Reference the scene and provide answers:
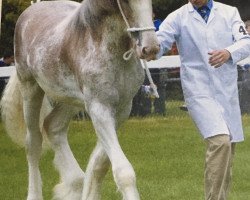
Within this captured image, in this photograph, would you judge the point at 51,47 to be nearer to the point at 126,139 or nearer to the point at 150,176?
the point at 150,176

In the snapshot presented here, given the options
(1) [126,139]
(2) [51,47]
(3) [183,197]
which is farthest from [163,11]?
(2) [51,47]

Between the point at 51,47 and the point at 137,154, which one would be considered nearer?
the point at 51,47

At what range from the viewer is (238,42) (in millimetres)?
7668

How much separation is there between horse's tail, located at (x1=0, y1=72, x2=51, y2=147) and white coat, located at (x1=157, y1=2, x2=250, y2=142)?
6.57ft

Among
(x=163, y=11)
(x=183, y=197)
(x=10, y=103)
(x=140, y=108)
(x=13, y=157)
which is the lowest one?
(x=163, y=11)

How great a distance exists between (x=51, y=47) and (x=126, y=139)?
7.80 m

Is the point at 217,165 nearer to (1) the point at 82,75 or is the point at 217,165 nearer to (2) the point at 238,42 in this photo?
(2) the point at 238,42

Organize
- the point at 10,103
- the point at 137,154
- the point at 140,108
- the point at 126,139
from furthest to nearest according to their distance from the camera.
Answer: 1. the point at 140,108
2. the point at 126,139
3. the point at 137,154
4. the point at 10,103

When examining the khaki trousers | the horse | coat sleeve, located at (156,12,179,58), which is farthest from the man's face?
the khaki trousers

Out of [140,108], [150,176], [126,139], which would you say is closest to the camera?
[150,176]

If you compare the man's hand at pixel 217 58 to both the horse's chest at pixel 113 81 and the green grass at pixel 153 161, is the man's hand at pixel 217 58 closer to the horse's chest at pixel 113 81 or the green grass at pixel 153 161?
the horse's chest at pixel 113 81

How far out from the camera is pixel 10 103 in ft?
31.6

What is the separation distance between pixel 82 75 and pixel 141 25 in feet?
2.46

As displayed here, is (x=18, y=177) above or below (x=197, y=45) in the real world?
below
